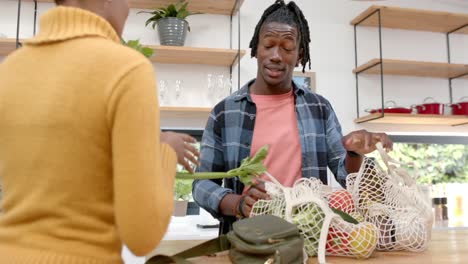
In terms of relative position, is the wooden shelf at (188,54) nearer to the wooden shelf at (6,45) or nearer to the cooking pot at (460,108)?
the wooden shelf at (6,45)

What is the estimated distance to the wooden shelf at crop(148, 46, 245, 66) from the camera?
2299 millimetres

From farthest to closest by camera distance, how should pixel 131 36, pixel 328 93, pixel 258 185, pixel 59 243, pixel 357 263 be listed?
1. pixel 328 93
2. pixel 131 36
3. pixel 258 185
4. pixel 357 263
5. pixel 59 243

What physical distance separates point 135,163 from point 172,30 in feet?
6.25

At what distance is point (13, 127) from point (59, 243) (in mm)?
153

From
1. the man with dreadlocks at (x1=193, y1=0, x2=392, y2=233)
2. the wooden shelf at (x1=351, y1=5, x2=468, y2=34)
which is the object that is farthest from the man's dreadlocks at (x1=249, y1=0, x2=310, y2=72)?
the wooden shelf at (x1=351, y1=5, x2=468, y2=34)

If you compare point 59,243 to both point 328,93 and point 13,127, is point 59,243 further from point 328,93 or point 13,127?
point 328,93

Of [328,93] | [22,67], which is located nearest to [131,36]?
[328,93]

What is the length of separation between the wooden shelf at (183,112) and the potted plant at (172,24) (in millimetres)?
349

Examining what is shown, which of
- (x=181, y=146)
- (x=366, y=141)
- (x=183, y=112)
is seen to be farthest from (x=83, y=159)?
(x=183, y=112)

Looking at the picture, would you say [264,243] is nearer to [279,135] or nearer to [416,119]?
[279,135]

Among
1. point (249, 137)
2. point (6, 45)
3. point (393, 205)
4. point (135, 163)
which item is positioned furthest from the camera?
point (6, 45)

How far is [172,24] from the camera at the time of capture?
231 cm

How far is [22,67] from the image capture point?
1.82 ft

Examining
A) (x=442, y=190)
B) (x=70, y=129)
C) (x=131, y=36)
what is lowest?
(x=442, y=190)
